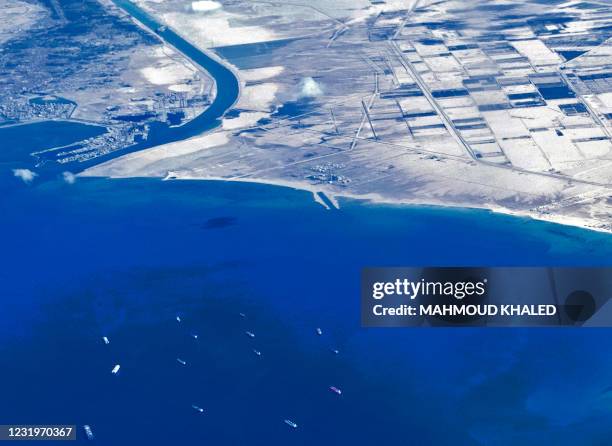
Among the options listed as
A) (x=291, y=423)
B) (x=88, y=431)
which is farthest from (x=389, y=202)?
(x=88, y=431)

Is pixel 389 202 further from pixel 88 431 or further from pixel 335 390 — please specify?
pixel 88 431

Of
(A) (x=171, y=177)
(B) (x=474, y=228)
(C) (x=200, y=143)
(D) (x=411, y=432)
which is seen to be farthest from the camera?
(C) (x=200, y=143)

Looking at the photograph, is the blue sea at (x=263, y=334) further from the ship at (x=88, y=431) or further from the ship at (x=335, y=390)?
the ship at (x=88, y=431)

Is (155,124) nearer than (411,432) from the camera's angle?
No

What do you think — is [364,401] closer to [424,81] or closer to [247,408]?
[247,408]

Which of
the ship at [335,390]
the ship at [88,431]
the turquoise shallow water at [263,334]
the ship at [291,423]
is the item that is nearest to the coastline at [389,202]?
the turquoise shallow water at [263,334]

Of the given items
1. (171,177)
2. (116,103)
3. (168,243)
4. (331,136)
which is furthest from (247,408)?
(116,103)

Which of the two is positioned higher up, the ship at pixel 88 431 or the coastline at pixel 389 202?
the coastline at pixel 389 202

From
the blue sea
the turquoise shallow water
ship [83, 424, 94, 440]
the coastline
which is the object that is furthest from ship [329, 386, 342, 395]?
the coastline
